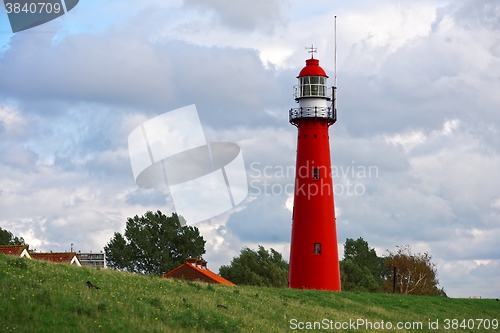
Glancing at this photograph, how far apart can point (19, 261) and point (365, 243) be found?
73675mm

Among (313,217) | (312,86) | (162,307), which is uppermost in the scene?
(312,86)

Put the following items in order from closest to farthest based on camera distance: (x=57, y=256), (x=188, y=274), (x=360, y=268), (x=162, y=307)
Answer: (x=162, y=307) → (x=188, y=274) → (x=57, y=256) → (x=360, y=268)

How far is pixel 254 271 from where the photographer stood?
80.4 meters

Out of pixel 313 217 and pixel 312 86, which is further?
pixel 312 86

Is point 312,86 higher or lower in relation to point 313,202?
higher

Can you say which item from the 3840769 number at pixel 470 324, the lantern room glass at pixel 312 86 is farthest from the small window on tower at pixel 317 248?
the lantern room glass at pixel 312 86

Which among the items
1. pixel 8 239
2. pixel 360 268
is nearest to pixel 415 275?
pixel 360 268

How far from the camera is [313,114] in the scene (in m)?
46.3

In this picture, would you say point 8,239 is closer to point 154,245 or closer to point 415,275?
point 154,245

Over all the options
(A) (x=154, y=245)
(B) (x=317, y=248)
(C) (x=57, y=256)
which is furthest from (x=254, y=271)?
(B) (x=317, y=248)

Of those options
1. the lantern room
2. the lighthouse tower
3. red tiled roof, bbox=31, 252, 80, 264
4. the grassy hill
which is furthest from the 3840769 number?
red tiled roof, bbox=31, 252, 80, 264

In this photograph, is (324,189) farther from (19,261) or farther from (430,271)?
(430,271)

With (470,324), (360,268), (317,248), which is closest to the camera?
(470,324)

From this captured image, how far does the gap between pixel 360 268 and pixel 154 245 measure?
25036 millimetres
